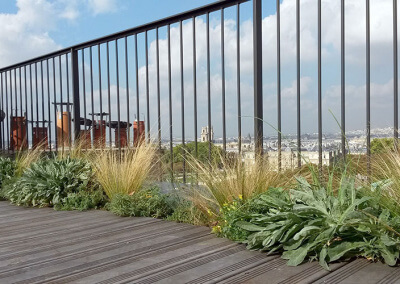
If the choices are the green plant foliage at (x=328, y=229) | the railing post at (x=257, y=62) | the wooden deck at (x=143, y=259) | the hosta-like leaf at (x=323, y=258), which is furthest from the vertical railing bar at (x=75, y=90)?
the hosta-like leaf at (x=323, y=258)

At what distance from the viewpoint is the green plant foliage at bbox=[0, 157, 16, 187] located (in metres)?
4.81

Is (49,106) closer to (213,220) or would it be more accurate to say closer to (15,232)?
(15,232)

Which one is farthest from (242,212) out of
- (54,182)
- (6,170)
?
(6,170)

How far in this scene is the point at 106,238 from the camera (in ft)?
7.67

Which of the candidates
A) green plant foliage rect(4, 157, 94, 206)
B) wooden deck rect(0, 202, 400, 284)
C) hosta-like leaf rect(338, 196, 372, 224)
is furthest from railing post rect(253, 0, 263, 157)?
green plant foliage rect(4, 157, 94, 206)

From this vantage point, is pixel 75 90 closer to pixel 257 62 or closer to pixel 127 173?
pixel 127 173

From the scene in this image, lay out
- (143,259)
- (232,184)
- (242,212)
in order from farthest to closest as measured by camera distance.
Result: (232,184) → (242,212) → (143,259)

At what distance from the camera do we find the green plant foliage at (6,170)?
481 cm

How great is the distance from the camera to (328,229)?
1734 millimetres

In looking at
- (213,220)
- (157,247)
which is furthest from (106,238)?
(213,220)

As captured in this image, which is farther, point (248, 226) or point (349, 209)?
point (248, 226)

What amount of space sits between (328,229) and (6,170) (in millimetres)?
4468

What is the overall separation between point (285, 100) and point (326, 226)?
4.82 feet

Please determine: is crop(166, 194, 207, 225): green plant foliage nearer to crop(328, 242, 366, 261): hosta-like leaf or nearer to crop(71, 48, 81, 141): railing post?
crop(328, 242, 366, 261): hosta-like leaf
